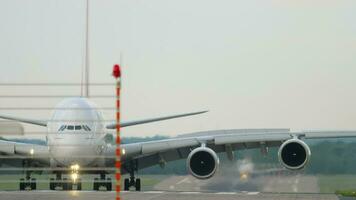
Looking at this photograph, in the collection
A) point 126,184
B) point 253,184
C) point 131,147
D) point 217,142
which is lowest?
point 253,184

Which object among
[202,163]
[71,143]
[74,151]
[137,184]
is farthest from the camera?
[137,184]

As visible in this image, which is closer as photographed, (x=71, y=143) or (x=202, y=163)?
(x=71, y=143)

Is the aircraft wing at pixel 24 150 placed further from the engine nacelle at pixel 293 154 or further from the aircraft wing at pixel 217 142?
the engine nacelle at pixel 293 154

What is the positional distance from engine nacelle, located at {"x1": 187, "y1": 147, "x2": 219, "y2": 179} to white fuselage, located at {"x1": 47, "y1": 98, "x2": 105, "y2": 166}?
3.01 metres

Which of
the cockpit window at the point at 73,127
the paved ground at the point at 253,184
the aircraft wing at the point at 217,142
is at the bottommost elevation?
the paved ground at the point at 253,184

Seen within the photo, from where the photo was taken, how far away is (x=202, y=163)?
92.3 feet

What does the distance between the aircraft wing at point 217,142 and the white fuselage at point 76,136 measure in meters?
2.32

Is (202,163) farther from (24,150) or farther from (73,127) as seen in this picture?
(24,150)

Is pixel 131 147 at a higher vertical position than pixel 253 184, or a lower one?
higher

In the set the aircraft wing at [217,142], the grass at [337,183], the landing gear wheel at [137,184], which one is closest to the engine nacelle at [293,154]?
the aircraft wing at [217,142]

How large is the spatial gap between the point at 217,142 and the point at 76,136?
5.61 metres

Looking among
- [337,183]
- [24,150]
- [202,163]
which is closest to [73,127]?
[24,150]

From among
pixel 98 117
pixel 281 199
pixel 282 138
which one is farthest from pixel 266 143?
pixel 281 199

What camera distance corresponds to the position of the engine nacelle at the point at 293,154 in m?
27.7
